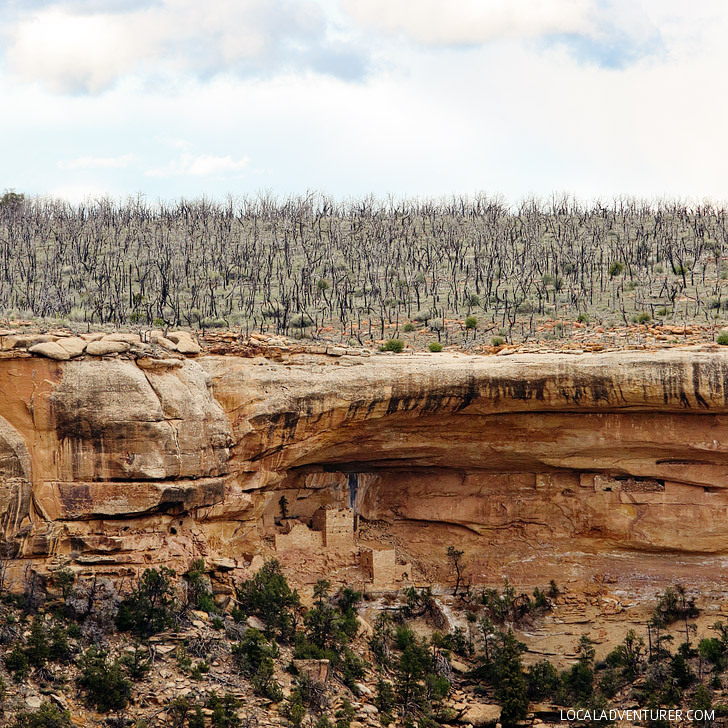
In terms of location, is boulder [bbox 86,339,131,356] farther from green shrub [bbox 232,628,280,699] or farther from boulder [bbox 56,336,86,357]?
green shrub [bbox 232,628,280,699]

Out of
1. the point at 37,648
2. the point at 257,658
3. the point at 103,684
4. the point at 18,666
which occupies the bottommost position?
the point at 257,658

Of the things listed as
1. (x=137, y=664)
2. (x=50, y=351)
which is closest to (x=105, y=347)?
(x=50, y=351)

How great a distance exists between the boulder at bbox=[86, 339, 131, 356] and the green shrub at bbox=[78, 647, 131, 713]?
25.4 ft

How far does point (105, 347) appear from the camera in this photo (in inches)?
1136

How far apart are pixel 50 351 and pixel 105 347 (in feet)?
4.56

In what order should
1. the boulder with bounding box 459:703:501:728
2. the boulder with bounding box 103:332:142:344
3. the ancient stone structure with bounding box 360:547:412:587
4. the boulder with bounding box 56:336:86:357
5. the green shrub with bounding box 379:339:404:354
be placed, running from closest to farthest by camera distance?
the boulder with bounding box 56:336:86:357 < the boulder with bounding box 459:703:501:728 < the boulder with bounding box 103:332:142:344 < the ancient stone structure with bounding box 360:547:412:587 < the green shrub with bounding box 379:339:404:354

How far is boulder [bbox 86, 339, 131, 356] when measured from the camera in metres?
28.8

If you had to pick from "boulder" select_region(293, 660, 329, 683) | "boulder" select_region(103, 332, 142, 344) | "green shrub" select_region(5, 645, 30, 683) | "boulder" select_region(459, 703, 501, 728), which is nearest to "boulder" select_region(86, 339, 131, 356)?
"boulder" select_region(103, 332, 142, 344)

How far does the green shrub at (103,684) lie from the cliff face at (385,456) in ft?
12.8

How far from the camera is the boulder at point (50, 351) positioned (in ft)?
92.7

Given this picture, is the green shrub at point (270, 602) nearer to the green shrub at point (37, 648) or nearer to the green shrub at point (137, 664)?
the green shrub at point (137, 664)

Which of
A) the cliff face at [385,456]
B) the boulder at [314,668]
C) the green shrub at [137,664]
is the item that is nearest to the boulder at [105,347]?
the cliff face at [385,456]

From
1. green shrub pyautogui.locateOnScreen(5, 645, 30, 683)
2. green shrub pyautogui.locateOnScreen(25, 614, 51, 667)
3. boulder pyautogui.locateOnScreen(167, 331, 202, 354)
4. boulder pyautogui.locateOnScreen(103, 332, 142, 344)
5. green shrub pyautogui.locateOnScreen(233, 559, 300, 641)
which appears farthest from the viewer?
boulder pyautogui.locateOnScreen(167, 331, 202, 354)

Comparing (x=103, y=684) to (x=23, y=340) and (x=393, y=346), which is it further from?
(x=393, y=346)
